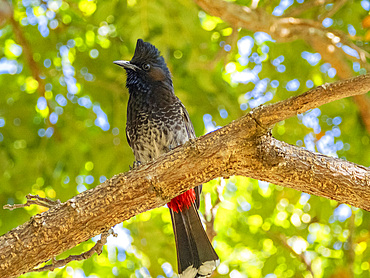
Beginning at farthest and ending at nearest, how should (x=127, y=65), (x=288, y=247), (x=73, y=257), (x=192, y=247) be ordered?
(x=288, y=247) < (x=127, y=65) < (x=192, y=247) < (x=73, y=257)

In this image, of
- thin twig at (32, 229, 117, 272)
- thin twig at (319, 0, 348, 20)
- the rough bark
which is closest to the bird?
thin twig at (32, 229, 117, 272)

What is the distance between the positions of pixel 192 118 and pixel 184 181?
6.72 feet

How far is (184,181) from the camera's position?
259 cm

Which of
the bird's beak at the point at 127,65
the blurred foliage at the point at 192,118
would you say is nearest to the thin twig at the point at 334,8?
the blurred foliage at the point at 192,118

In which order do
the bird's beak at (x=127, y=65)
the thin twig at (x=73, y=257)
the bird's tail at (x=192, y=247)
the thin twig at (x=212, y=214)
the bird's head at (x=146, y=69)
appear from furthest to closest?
the bird's head at (x=146, y=69)
the bird's beak at (x=127, y=65)
the thin twig at (x=212, y=214)
the bird's tail at (x=192, y=247)
the thin twig at (x=73, y=257)

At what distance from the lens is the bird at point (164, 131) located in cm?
352

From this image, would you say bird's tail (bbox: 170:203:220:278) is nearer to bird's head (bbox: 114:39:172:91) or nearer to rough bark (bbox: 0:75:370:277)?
rough bark (bbox: 0:75:370:277)

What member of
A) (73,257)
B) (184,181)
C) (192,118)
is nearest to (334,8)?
(192,118)

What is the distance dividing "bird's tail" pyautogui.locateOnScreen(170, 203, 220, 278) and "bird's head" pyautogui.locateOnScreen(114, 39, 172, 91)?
3.90ft

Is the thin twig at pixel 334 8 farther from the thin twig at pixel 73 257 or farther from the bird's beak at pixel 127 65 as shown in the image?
the thin twig at pixel 73 257

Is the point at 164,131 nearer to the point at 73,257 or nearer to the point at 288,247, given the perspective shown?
the point at 73,257

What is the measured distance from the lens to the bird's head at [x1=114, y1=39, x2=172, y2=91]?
164 inches

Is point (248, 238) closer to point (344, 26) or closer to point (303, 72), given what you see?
point (303, 72)

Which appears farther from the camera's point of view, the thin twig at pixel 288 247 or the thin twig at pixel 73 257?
the thin twig at pixel 288 247
